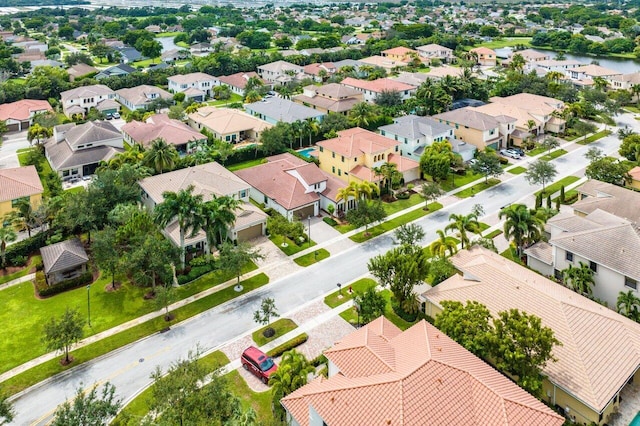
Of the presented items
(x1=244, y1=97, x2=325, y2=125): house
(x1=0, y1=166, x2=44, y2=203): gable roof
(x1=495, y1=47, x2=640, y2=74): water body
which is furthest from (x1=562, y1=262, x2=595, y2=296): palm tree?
(x1=495, y1=47, x2=640, y2=74): water body

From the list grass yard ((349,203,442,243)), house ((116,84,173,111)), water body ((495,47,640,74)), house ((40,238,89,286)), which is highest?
house ((116,84,173,111))

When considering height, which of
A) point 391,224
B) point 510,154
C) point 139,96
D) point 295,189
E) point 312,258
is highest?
point 139,96

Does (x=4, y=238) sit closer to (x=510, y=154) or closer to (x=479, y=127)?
(x=479, y=127)

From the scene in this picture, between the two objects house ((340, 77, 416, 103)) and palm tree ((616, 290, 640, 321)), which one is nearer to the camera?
palm tree ((616, 290, 640, 321))

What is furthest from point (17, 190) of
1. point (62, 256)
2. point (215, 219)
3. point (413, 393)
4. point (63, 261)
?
point (413, 393)

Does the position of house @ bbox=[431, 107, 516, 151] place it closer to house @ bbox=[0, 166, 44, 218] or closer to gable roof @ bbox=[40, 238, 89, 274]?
gable roof @ bbox=[40, 238, 89, 274]

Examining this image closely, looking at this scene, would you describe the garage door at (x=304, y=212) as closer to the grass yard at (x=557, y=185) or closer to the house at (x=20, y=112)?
the grass yard at (x=557, y=185)
